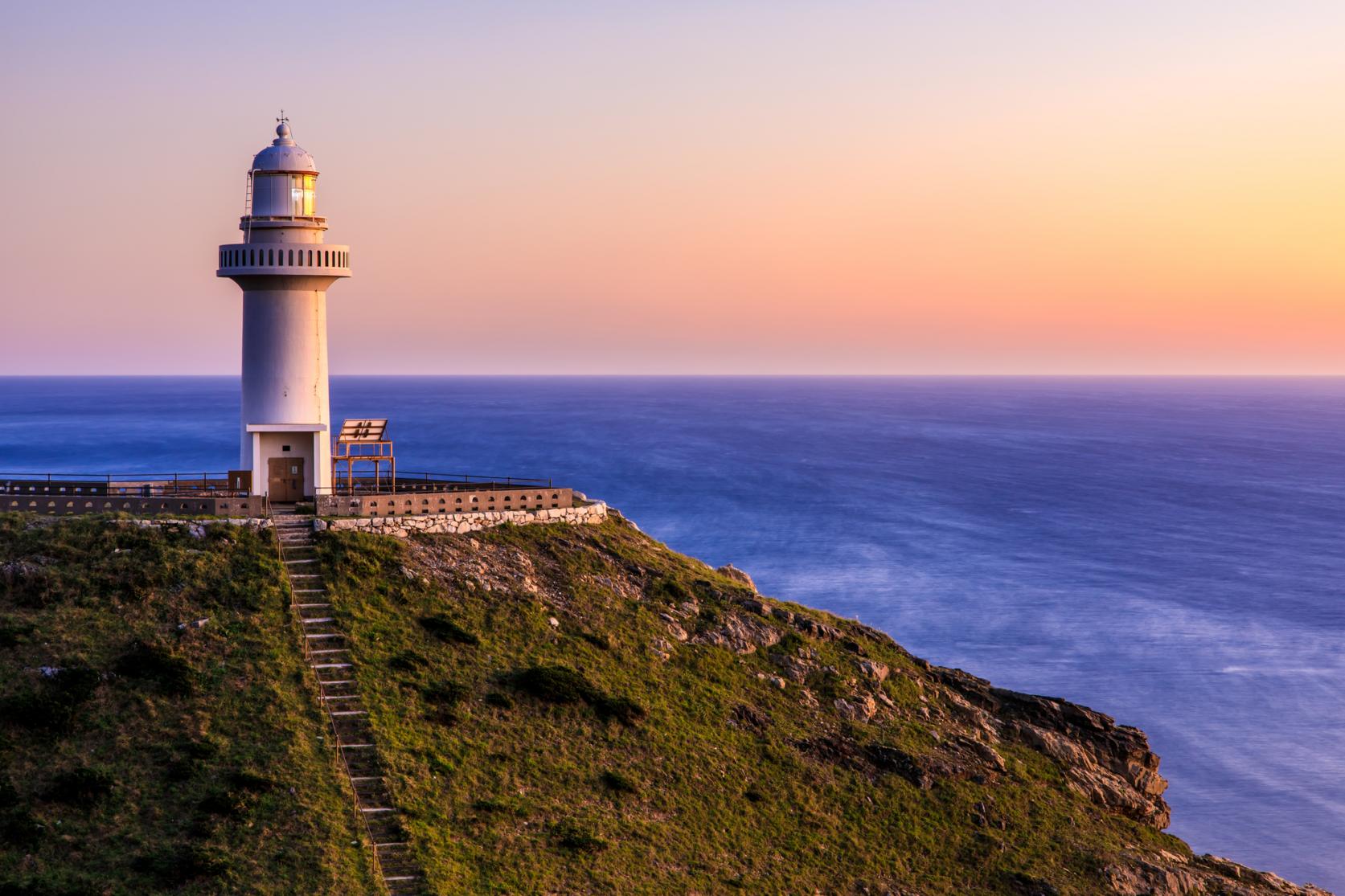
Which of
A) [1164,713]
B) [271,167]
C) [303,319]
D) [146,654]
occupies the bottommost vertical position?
[1164,713]

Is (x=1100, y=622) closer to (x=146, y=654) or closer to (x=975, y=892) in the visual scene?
(x=975, y=892)

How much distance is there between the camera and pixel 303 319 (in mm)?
53156

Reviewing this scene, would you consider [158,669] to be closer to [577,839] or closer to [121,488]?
[577,839]

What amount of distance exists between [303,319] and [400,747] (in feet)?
73.7

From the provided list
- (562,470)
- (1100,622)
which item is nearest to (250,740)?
(1100,622)

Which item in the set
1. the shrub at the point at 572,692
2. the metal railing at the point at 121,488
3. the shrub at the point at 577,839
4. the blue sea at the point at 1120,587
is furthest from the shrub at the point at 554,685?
the blue sea at the point at 1120,587

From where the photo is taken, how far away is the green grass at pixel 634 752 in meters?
36.0

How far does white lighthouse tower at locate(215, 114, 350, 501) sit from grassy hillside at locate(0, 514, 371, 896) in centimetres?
940

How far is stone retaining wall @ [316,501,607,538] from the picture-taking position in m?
48.0

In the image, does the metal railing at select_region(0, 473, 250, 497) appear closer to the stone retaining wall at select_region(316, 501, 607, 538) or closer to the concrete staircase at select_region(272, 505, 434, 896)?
the concrete staircase at select_region(272, 505, 434, 896)

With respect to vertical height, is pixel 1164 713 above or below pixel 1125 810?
below

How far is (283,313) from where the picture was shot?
53.0 metres

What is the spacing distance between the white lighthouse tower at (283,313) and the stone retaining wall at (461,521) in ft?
17.9

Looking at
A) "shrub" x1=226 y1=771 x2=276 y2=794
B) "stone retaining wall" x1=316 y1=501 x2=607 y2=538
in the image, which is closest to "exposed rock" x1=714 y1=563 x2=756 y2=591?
"stone retaining wall" x1=316 y1=501 x2=607 y2=538
